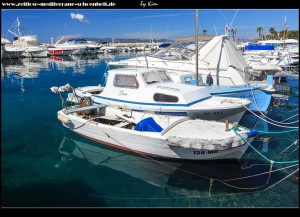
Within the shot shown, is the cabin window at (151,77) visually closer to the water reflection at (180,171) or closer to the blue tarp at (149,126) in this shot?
the blue tarp at (149,126)

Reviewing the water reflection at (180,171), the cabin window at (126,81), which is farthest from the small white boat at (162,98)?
the water reflection at (180,171)

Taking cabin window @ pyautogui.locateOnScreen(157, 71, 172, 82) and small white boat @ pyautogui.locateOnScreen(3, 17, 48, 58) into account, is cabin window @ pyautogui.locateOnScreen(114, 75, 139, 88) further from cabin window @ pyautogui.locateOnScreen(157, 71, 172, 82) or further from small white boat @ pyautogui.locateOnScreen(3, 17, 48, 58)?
small white boat @ pyautogui.locateOnScreen(3, 17, 48, 58)

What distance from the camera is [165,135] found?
10.8 m

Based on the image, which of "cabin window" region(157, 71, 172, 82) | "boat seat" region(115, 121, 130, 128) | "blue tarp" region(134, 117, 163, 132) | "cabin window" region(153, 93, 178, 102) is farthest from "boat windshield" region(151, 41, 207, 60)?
"blue tarp" region(134, 117, 163, 132)

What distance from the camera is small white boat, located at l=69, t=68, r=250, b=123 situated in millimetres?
12781

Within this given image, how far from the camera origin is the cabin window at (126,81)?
45.2ft

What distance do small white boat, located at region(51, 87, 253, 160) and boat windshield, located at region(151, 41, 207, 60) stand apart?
999 centimetres

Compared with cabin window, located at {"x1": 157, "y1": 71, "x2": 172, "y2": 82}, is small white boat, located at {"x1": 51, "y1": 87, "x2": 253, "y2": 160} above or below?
below

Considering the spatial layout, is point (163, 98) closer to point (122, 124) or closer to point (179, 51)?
point (122, 124)

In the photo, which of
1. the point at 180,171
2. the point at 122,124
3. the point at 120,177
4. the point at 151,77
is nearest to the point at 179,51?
the point at 151,77

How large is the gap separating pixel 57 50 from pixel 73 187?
221ft

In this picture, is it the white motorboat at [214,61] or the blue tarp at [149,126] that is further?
the white motorboat at [214,61]

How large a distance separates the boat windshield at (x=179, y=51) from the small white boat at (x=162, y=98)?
25.7ft
